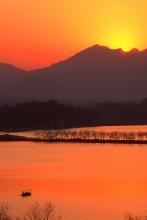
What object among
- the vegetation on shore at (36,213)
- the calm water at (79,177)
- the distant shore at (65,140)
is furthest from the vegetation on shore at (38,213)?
the distant shore at (65,140)

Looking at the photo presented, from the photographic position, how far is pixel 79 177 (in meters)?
28.7

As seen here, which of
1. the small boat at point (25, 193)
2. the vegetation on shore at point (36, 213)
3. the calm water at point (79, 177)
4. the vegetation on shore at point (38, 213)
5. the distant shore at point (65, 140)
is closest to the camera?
the vegetation on shore at point (36, 213)

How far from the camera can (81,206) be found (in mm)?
20234

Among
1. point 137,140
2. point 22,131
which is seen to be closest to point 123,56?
point 22,131

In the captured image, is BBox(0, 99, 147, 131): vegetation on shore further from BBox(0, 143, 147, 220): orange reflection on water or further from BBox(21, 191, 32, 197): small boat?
BBox(21, 191, 32, 197): small boat

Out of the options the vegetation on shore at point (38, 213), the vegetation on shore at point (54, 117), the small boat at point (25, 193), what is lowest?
the vegetation on shore at point (38, 213)

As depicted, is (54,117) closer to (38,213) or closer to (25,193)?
(25,193)

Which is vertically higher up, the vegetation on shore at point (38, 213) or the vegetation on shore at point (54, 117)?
the vegetation on shore at point (54, 117)

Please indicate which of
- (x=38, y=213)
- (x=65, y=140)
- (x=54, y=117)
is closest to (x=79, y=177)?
(x=38, y=213)

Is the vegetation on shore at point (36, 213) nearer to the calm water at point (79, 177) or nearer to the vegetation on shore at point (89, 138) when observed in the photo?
the calm water at point (79, 177)

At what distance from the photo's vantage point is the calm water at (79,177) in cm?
2022

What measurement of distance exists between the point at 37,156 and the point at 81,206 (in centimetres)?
1731

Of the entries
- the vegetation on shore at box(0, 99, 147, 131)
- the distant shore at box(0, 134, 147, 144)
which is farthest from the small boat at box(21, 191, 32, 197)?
the vegetation on shore at box(0, 99, 147, 131)

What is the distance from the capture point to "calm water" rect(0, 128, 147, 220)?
20.2m
